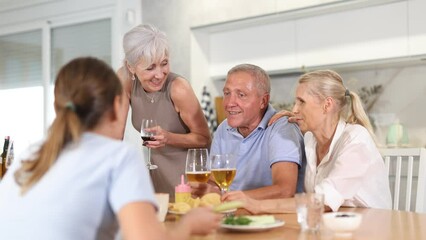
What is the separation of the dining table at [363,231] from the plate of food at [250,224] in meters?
0.01

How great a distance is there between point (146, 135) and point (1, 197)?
42.4 inches

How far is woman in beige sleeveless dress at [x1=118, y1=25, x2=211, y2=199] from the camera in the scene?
245 centimetres

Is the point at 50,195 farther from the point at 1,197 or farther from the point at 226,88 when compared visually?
the point at 226,88

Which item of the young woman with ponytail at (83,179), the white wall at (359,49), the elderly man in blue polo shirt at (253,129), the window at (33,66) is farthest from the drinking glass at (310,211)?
the window at (33,66)

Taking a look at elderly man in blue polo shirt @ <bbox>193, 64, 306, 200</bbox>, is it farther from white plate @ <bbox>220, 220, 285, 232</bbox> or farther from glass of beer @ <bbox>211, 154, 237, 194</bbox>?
→ white plate @ <bbox>220, 220, 285, 232</bbox>

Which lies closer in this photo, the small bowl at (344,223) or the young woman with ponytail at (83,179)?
the young woman with ponytail at (83,179)

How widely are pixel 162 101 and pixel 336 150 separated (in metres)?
0.89

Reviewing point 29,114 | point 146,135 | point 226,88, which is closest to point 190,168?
point 146,135

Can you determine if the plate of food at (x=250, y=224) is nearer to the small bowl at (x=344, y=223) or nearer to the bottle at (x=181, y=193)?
the small bowl at (x=344, y=223)

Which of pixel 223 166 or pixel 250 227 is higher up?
pixel 223 166

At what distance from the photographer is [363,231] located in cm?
146

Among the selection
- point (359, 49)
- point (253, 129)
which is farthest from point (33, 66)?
point (253, 129)

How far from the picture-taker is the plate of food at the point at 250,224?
4.79 ft

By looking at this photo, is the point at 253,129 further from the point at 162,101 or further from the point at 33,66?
the point at 33,66
